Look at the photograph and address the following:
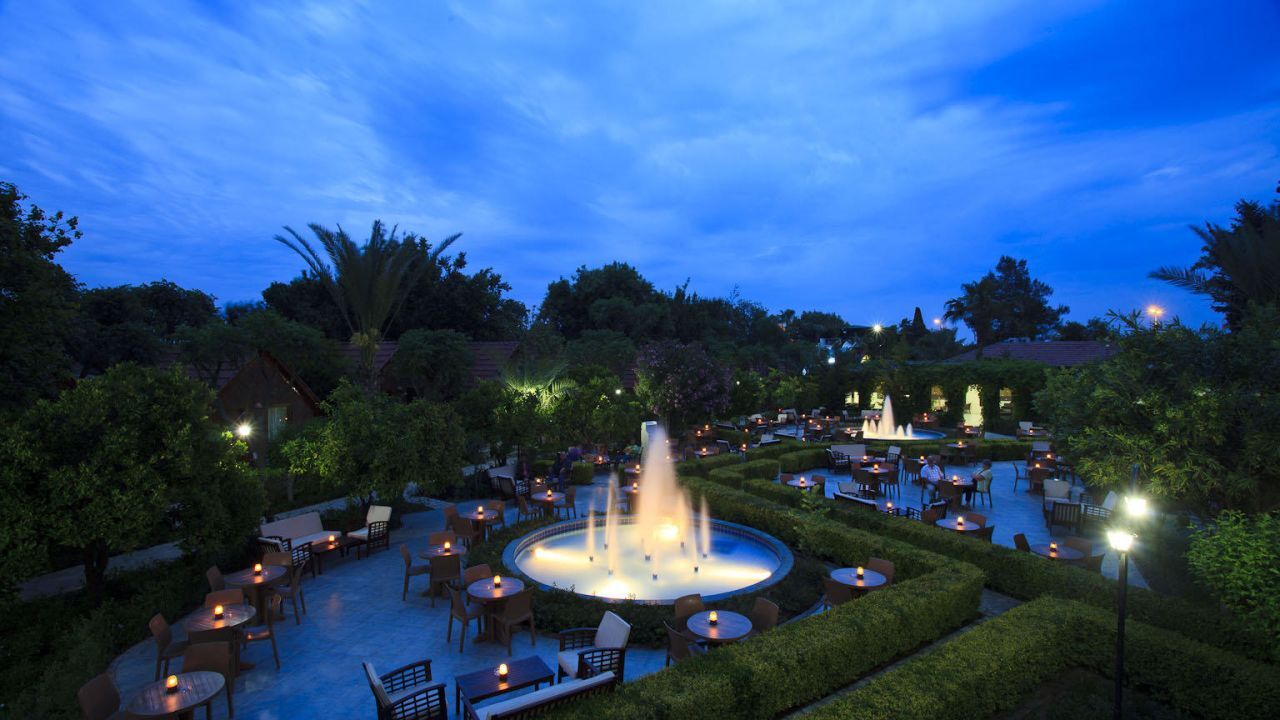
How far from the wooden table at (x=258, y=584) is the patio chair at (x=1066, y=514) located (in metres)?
15.9

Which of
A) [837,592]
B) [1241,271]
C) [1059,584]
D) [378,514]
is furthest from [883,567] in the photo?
[1241,271]

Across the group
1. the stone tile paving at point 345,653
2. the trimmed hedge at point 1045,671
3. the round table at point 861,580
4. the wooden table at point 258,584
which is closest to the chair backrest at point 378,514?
the stone tile paving at point 345,653

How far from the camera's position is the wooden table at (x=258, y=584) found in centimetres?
889

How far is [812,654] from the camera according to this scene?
21.9ft

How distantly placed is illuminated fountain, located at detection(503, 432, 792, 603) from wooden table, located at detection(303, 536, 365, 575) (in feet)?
10.9

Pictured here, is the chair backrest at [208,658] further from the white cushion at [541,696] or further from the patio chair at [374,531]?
the patio chair at [374,531]

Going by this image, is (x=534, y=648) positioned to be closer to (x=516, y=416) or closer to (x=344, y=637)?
(x=344, y=637)

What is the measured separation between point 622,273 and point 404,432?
3994 centimetres

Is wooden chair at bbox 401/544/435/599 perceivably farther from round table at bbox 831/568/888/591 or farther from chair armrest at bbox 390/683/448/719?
round table at bbox 831/568/888/591

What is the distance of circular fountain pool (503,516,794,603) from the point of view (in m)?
10.2

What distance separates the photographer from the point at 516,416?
17.6 meters

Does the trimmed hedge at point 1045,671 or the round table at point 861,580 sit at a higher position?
the round table at point 861,580

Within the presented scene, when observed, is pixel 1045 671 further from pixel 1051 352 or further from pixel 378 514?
pixel 1051 352

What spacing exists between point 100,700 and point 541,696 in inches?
176
